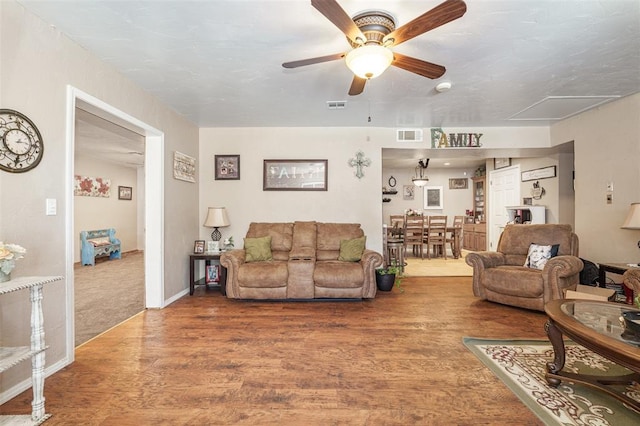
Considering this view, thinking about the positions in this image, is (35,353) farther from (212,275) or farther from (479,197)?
(479,197)

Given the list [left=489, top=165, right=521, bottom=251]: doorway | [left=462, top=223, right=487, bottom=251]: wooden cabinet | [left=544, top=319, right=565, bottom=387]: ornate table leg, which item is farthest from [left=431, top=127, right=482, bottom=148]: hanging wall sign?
[left=462, top=223, right=487, bottom=251]: wooden cabinet

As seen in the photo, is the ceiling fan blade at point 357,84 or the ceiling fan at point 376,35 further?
the ceiling fan blade at point 357,84

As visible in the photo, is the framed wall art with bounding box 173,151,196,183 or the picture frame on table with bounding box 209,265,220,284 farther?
the picture frame on table with bounding box 209,265,220,284

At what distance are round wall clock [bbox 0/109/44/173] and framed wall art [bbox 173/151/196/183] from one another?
1866 millimetres

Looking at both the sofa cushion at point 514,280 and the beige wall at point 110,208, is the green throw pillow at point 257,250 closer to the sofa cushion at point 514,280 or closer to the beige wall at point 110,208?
the sofa cushion at point 514,280

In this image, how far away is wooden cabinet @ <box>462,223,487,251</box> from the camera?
757 cm

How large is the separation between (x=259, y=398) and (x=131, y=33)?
2760 mm

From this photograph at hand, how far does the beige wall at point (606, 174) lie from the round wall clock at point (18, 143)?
19.2 ft

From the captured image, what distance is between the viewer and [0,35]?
5.93 ft

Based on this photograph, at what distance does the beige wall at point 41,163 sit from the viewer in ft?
6.07

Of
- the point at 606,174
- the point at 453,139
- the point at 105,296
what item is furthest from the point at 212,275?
the point at 606,174

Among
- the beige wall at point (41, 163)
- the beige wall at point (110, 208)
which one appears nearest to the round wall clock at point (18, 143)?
the beige wall at point (41, 163)

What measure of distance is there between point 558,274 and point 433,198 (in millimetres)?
5937

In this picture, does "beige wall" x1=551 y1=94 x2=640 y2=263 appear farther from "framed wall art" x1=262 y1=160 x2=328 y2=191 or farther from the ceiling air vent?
"framed wall art" x1=262 y1=160 x2=328 y2=191
